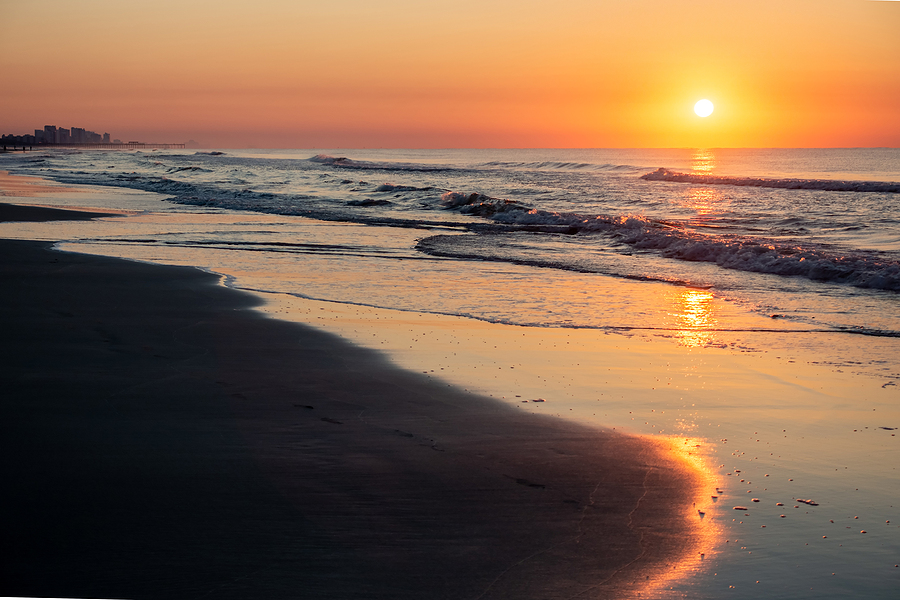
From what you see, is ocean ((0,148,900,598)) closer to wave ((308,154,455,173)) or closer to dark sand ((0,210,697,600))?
dark sand ((0,210,697,600))

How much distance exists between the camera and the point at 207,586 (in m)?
2.86

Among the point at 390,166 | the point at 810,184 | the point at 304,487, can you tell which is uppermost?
the point at 390,166

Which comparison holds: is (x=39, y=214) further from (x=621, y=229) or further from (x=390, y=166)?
(x=390, y=166)

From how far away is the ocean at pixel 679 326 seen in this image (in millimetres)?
3443

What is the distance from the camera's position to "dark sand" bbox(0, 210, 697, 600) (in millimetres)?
2951

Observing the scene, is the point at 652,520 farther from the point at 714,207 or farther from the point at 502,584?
the point at 714,207

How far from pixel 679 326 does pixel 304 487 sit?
17.7ft

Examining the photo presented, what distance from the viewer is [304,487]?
12.2 ft

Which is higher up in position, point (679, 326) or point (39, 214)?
point (39, 214)

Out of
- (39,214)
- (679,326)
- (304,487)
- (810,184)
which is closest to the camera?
(304,487)

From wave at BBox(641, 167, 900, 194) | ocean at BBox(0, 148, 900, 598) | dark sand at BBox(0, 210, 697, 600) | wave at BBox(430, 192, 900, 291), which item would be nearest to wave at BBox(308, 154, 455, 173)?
wave at BBox(641, 167, 900, 194)

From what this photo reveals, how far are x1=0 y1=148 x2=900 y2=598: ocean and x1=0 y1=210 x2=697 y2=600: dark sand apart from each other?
1.31 ft

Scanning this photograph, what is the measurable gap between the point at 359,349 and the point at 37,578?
155 inches

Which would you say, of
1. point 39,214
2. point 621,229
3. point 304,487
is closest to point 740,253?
point 621,229
